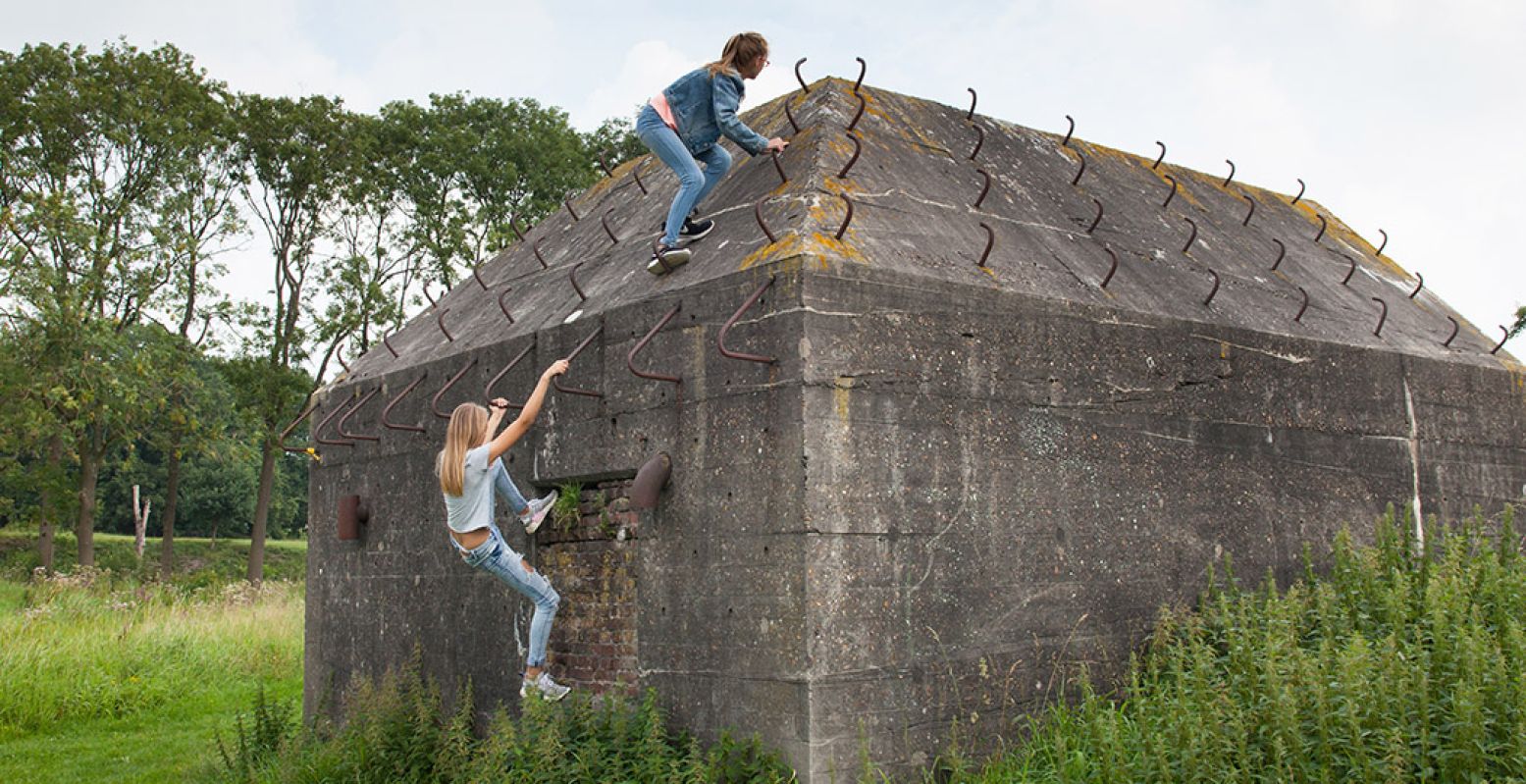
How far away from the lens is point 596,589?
6.05 metres

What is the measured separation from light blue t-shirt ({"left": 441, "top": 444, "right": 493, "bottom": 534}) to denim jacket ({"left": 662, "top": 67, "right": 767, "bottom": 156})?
198 cm

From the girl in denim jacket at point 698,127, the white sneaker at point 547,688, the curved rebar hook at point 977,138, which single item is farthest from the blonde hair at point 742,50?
the white sneaker at point 547,688

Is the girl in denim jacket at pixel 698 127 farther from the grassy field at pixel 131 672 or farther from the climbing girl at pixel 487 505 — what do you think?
the grassy field at pixel 131 672

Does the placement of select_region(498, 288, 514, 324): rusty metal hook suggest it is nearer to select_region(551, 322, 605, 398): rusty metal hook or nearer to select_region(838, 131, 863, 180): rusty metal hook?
select_region(551, 322, 605, 398): rusty metal hook

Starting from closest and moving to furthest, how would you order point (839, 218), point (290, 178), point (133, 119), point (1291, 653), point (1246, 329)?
point (1291, 653) → point (839, 218) → point (1246, 329) → point (133, 119) → point (290, 178)

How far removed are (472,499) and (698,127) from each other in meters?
2.23

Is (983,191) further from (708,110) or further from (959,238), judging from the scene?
(708,110)

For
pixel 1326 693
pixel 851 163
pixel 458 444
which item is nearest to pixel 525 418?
pixel 458 444

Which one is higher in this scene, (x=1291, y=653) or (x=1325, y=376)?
(x=1325, y=376)

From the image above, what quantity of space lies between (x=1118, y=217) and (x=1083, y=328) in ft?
5.93

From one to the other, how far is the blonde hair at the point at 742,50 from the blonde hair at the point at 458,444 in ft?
6.90

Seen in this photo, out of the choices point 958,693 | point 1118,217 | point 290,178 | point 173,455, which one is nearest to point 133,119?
point 290,178

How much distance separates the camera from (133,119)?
22.2 m

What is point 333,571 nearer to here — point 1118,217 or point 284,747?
point 284,747
